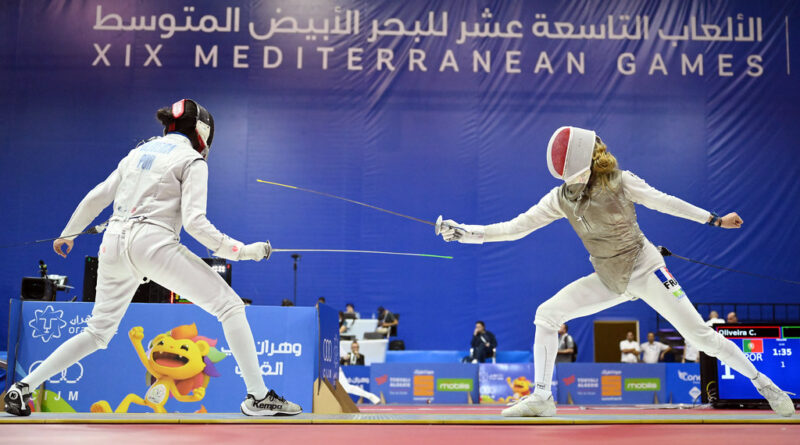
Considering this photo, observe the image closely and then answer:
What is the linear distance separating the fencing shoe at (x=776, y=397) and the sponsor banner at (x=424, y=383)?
586 centimetres

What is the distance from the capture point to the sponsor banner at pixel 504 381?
9.02 meters

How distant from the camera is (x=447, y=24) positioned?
1216cm

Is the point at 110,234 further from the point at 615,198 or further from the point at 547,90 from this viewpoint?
the point at 547,90

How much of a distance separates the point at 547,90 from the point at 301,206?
14.4 feet

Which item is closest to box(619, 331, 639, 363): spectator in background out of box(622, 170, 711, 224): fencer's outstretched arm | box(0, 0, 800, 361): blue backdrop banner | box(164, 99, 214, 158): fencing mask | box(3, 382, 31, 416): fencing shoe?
box(0, 0, 800, 361): blue backdrop banner

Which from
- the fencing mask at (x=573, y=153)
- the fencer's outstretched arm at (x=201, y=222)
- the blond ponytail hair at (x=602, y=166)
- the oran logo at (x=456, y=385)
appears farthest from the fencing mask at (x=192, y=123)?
the oran logo at (x=456, y=385)

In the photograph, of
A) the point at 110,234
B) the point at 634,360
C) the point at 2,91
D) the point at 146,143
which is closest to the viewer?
the point at 110,234

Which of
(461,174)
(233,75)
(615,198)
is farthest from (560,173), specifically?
(233,75)

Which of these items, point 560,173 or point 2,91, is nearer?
point 560,173

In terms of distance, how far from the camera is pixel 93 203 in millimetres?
3213

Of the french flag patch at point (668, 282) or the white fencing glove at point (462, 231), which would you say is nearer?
the french flag patch at point (668, 282)

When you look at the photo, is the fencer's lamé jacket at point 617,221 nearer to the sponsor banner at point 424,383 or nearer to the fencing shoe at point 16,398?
the fencing shoe at point 16,398

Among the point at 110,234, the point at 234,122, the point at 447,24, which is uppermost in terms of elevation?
the point at 447,24

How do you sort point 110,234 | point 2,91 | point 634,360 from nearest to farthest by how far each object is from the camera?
1. point 110,234
2. point 634,360
3. point 2,91
